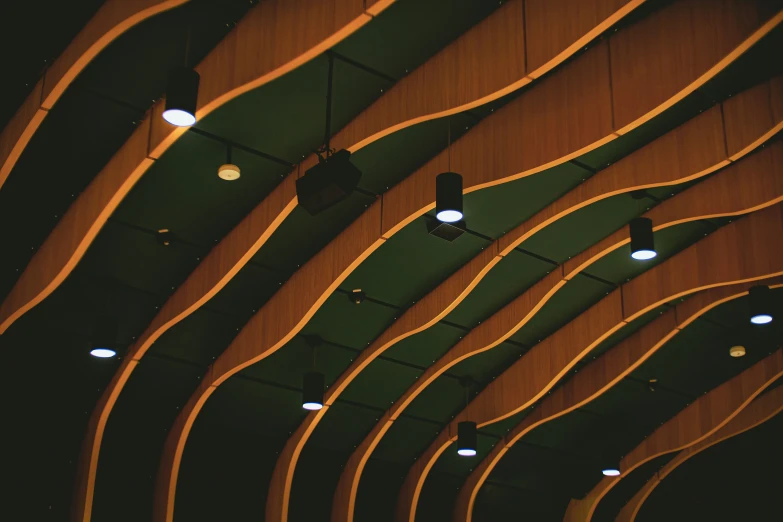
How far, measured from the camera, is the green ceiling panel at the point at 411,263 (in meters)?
14.5

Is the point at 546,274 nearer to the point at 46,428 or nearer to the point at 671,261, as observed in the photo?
the point at 671,261

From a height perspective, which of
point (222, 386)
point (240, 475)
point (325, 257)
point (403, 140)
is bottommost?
point (240, 475)

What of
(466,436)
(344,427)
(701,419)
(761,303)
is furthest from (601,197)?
(701,419)

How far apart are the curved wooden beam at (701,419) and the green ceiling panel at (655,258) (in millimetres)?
4808

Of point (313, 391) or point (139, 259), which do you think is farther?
point (313, 391)

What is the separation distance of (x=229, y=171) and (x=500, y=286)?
5.87m

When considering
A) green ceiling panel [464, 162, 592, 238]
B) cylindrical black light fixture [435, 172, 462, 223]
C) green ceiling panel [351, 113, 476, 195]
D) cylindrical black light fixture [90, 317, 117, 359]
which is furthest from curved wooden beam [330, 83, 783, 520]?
cylindrical black light fixture [90, 317, 117, 359]

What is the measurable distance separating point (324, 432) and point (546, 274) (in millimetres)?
5912

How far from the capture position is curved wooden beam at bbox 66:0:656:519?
30.3 feet

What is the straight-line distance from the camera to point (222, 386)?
17.1 meters

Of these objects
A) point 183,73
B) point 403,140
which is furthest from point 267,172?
point 183,73

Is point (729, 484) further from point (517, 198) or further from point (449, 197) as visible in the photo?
point (449, 197)

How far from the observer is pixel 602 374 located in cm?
1828

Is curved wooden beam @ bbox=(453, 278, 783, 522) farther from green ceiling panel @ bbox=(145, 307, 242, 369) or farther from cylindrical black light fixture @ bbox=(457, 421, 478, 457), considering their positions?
green ceiling panel @ bbox=(145, 307, 242, 369)
